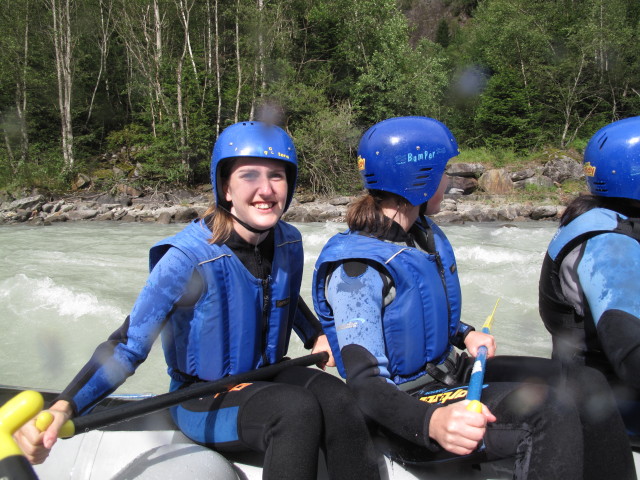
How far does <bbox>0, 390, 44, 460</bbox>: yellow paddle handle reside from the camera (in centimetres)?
99

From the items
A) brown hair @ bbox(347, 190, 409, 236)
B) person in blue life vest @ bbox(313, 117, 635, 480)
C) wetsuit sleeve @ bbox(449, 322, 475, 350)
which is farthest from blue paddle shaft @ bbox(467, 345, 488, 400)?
brown hair @ bbox(347, 190, 409, 236)

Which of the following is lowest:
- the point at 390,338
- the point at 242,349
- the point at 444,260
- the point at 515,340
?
the point at 515,340

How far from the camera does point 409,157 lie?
1.64m

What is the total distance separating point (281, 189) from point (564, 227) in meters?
1.09

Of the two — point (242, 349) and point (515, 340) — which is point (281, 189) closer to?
point (242, 349)

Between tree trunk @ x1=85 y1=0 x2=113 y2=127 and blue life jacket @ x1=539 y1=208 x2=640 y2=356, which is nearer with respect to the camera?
blue life jacket @ x1=539 y1=208 x2=640 y2=356

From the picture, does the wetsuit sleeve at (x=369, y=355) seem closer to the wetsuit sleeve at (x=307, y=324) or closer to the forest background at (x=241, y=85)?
the wetsuit sleeve at (x=307, y=324)

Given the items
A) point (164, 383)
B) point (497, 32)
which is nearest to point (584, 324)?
point (164, 383)

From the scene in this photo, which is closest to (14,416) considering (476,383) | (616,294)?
(476,383)

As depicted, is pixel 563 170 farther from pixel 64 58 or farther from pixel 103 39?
pixel 103 39

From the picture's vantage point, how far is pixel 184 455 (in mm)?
1407

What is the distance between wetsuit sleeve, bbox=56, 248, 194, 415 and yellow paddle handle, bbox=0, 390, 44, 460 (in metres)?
0.28

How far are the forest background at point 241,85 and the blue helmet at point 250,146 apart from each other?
1643 centimetres

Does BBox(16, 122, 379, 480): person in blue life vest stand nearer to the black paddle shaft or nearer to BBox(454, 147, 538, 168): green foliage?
the black paddle shaft
